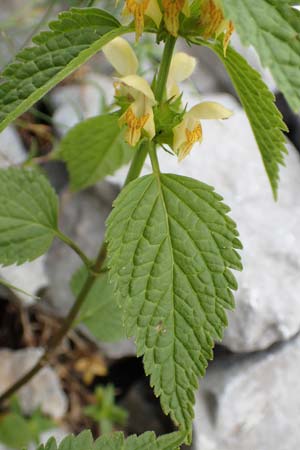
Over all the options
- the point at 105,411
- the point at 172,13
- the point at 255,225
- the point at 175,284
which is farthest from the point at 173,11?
the point at 105,411

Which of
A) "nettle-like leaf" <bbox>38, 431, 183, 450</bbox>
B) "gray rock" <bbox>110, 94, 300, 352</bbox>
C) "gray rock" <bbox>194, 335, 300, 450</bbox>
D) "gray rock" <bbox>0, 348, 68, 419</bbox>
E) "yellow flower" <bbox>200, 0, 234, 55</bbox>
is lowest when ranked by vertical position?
"gray rock" <bbox>194, 335, 300, 450</bbox>

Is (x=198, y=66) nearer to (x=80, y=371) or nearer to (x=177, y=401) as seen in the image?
(x=80, y=371)

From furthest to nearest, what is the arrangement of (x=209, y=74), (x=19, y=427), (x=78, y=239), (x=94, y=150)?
(x=209, y=74), (x=78, y=239), (x=19, y=427), (x=94, y=150)

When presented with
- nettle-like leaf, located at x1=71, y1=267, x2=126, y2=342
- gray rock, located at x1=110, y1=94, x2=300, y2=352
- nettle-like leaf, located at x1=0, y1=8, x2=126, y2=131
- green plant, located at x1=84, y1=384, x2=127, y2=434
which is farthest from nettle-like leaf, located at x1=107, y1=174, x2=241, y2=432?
green plant, located at x1=84, y1=384, x2=127, y2=434

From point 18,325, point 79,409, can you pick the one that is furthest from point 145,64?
point 79,409

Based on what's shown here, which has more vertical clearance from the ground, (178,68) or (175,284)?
(178,68)

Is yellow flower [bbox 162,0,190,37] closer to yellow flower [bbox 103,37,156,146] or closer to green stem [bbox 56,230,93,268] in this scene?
yellow flower [bbox 103,37,156,146]

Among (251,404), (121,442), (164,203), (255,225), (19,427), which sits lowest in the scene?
(251,404)

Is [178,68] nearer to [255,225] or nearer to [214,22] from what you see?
[214,22]
